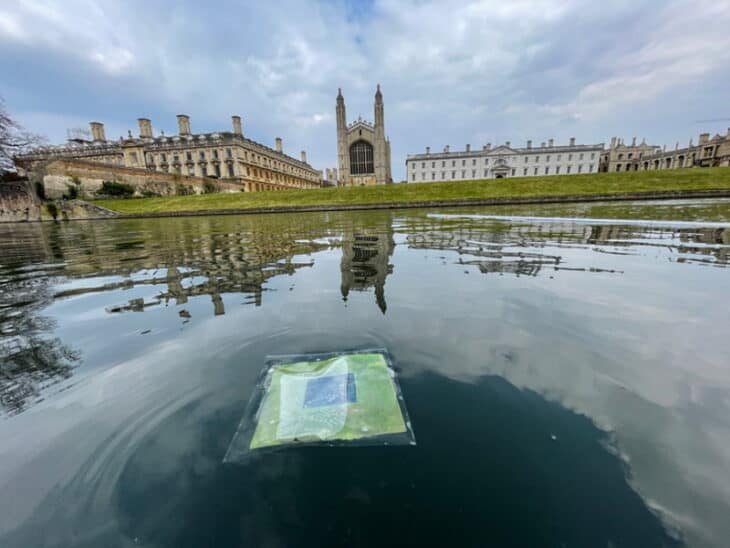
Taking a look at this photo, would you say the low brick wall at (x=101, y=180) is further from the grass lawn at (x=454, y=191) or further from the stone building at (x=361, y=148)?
the stone building at (x=361, y=148)

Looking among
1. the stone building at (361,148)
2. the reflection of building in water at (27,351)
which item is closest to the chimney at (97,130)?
the stone building at (361,148)

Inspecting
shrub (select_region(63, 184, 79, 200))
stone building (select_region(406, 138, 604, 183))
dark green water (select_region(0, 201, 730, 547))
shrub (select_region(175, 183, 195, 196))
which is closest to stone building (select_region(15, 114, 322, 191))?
shrub (select_region(175, 183, 195, 196))

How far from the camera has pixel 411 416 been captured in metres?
1.71

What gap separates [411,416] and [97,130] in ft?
269

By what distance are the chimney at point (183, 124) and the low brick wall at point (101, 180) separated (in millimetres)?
18578

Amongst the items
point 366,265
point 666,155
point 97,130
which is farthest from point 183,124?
point 666,155

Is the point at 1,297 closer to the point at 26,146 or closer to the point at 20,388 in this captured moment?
the point at 20,388

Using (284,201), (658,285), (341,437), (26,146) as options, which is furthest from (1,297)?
(26,146)

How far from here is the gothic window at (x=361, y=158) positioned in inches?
2403

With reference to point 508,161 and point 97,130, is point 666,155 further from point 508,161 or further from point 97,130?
point 97,130

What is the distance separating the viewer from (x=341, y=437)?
62.8 inches

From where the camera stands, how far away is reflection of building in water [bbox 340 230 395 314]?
410cm

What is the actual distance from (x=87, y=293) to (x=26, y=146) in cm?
4148

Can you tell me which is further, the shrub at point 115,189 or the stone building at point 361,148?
the stone building at point 361,148
